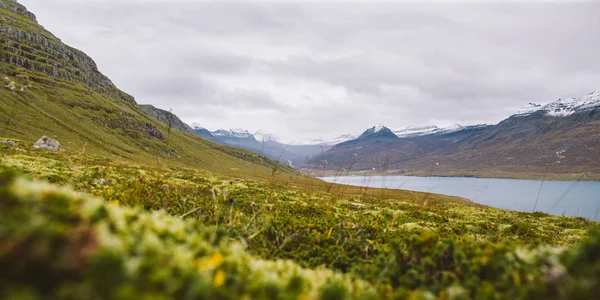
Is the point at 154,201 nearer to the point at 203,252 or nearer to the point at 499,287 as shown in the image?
the point at 203,252

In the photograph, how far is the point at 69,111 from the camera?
104188 millimetres

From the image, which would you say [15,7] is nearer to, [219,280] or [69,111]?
[69,111]

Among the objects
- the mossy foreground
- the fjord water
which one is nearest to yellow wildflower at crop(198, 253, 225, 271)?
the mossy foreground

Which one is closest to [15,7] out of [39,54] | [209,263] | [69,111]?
[39,54]

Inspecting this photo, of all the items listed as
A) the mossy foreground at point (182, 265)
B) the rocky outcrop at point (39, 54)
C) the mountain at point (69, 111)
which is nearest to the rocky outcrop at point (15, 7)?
the rocky outcrop at point (39, 54)

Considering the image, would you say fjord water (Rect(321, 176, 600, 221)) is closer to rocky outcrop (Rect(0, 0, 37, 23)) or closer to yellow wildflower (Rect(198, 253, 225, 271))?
yellow wildflower (Rect(198, 253, 225, 271))

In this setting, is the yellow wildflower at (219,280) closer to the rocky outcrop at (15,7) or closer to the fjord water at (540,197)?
the fjord water at (540,197)

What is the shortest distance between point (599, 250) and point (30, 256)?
4.88 meters

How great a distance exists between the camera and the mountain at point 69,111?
74.4 m

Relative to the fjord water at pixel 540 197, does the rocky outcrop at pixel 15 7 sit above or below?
above

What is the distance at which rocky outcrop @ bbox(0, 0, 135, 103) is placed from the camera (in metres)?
130

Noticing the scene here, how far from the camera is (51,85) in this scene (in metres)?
122

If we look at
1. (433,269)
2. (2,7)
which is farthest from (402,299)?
(2,7)

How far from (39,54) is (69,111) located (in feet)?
225
